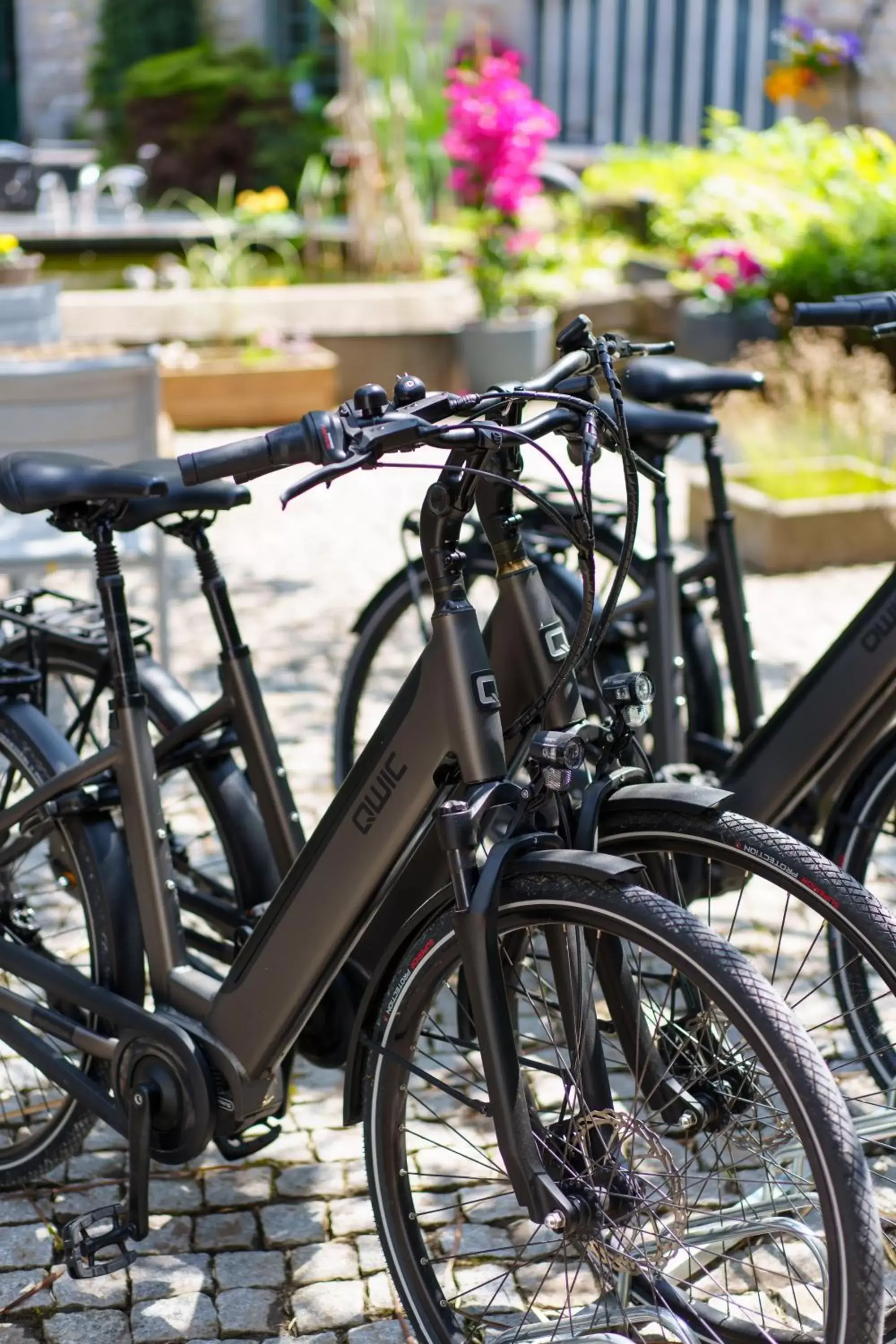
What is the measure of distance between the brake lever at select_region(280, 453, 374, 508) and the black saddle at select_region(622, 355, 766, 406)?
1.64 meters

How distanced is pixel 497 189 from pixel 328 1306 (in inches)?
322

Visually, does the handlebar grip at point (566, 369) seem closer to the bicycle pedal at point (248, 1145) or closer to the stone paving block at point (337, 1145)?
the bicycle pedal at point (248, 1145)

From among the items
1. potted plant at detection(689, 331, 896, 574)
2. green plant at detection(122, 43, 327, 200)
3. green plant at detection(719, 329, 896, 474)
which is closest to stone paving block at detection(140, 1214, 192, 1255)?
potted plant at detection(689, 331, 896, 574)

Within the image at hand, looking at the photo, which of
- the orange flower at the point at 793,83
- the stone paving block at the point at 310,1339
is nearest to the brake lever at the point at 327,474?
the stone paving block at the point at 310,1339

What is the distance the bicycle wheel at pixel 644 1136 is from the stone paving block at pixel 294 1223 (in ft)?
1.00

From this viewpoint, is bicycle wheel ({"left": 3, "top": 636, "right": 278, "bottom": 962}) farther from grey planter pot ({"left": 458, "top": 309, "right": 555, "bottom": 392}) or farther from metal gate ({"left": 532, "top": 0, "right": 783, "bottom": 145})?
metal gate ({"left": 532, "top": 0, "right": 783, "bottom": 145})

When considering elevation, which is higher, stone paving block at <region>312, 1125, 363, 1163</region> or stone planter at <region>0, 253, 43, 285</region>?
stone planter at <region>0, 253, 43, 285</region>

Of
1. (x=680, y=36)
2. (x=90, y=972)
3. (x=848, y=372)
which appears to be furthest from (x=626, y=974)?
(x=680, y=36)

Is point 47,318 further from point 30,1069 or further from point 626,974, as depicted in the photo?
point 626,974

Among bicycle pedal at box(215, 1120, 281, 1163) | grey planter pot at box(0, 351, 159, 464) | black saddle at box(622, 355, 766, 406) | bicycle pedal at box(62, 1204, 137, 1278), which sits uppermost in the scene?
black saddle at box(622, 355, 766, 406)

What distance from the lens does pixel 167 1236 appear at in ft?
8.80

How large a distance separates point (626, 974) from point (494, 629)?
496mm

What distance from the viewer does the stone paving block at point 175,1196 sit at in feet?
9.05

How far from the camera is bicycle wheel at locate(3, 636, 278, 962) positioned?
Result: 2801mm
